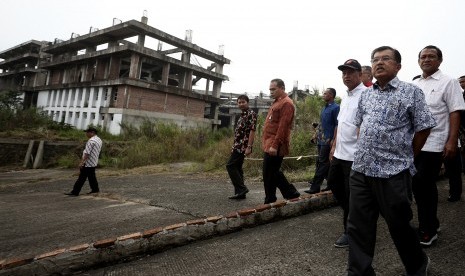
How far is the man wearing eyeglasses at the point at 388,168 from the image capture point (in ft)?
6.45

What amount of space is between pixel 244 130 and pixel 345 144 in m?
2.16

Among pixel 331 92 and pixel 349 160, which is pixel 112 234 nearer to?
pixel 349 160

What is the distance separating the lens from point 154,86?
92.0 feet

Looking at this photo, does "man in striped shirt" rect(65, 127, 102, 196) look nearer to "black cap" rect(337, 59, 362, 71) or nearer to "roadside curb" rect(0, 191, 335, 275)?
"roadside curb" rect(0, 191, 335, 275)

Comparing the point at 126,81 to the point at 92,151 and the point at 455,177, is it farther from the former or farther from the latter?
the point at 455,177

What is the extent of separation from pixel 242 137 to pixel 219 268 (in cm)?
260

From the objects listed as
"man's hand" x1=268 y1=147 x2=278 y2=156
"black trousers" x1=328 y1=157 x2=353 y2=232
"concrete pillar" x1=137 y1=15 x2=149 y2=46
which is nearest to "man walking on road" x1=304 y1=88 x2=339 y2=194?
"man's hand" x1=268 y1=147 x2=278 y2=156

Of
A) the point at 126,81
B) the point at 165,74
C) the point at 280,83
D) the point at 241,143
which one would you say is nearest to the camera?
the point at 280,83

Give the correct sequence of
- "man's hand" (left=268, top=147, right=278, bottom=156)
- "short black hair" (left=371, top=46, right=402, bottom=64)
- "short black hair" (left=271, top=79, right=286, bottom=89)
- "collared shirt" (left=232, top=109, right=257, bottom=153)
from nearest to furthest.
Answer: "short black hair" (left=371, top=46, right=402, bottom=64)
"man's hand" (left=268, top=147, right=278, bottom=156)
"short black hair" (left=271, top=79, right=286, bottom=89)
"collared shirt" (left=232, top=109, right=257, bottom=153)

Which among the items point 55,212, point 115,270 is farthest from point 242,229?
point 55,212

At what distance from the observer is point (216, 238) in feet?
10.4

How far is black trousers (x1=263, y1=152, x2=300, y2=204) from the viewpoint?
3973 mm

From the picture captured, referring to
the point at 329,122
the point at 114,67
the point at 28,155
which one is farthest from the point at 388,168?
the point at 114,67

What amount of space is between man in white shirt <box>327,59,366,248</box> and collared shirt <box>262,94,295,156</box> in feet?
3.03
